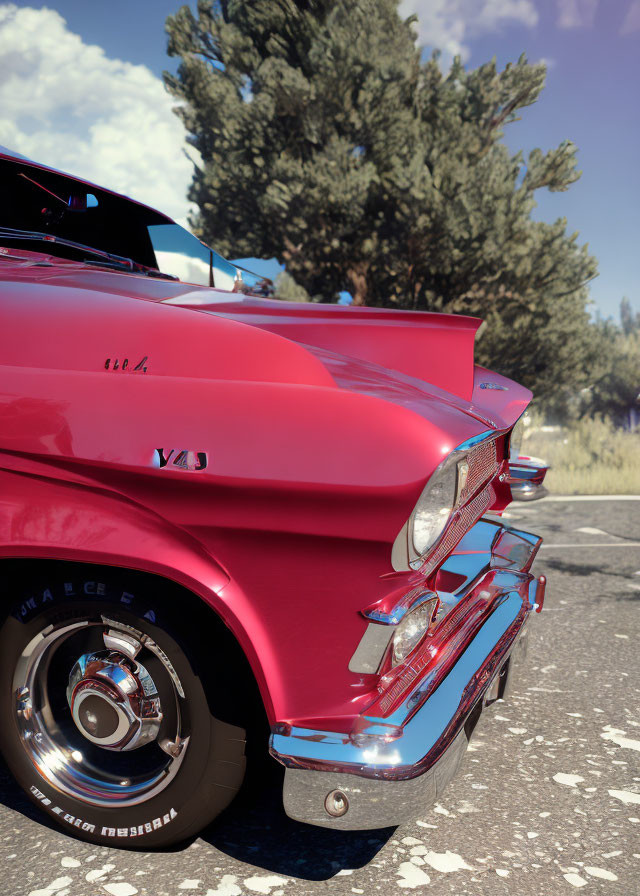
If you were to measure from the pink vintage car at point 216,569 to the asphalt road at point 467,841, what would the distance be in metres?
0.12

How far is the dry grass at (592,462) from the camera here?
8.67 m

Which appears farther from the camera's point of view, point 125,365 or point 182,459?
point 125,365

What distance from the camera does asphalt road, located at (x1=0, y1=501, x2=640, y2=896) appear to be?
1762 millimetres

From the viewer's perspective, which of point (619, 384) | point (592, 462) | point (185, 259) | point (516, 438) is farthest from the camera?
point (619, 384)

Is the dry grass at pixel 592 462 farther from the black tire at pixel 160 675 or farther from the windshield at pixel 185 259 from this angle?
the black tire at pixel 160 675

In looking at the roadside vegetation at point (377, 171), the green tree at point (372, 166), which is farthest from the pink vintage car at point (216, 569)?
the green tree at point (372, 166)

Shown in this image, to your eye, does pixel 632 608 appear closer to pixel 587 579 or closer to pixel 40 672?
pixel 587 579

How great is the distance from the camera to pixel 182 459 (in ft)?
5.20

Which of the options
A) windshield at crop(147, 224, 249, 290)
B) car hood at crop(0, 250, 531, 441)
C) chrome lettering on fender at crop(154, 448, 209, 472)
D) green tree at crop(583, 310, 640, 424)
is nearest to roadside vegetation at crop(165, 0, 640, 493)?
green tree at crop(583, 310, 640, 424)

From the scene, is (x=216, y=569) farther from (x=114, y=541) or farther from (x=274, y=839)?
(x=274, y=839)

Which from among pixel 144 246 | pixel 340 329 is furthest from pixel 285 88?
pixel 340 329

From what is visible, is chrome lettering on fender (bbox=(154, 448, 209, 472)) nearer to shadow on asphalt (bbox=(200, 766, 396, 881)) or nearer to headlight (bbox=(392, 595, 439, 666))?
headlight (bbox=(392, 595, 439, 666))

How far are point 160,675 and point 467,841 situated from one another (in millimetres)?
898

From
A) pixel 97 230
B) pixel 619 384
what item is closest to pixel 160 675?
pixel 97 230
